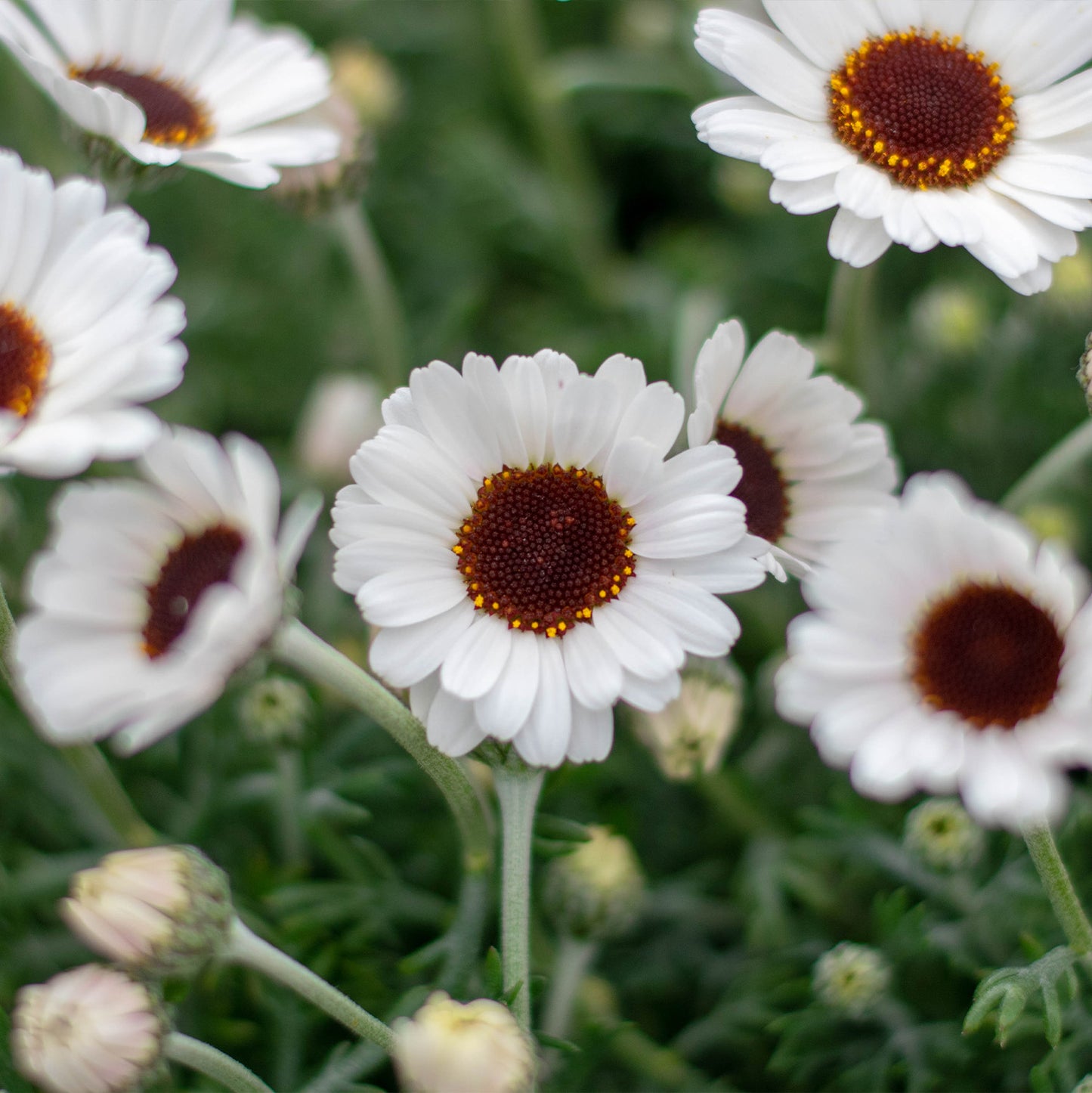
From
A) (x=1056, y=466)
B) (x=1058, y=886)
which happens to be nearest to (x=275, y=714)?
(x=1058, y=886)

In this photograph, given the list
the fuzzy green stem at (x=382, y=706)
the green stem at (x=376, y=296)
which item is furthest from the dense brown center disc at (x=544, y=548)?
the green stem at (x=376, y=296)

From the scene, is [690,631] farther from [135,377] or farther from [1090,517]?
[1090,517]

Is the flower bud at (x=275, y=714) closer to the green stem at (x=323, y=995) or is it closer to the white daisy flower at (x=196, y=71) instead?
the green stem at (x=323, y=995)

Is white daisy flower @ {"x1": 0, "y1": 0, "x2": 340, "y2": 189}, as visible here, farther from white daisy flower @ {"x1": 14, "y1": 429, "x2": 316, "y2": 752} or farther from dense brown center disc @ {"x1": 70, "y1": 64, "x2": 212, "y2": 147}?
white daisy flower @ {"x1": 14, "y1": 429, "x2": 316, "y2": 752}

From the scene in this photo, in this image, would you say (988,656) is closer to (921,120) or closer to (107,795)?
(921,120)

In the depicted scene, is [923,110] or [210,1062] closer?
[210,1062]

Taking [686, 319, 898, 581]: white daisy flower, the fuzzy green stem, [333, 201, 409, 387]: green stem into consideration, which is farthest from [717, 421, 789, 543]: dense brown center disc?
[333, 201, 409, 387]: green stem

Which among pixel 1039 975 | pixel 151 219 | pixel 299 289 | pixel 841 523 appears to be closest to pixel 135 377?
pixel 841 523
